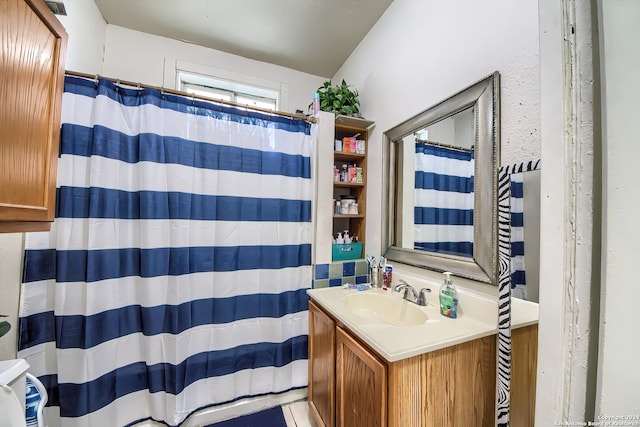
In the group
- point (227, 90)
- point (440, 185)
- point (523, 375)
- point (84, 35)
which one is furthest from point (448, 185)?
point (84, 35)

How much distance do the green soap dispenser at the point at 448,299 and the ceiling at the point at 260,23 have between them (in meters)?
1.77

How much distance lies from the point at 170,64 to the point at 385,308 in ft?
7.84

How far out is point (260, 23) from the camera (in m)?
1.65

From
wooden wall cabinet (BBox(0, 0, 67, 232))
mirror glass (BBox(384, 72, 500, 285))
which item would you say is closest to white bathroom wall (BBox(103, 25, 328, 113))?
wooden wall cabinet (BBox(0, 0, 67, 232))

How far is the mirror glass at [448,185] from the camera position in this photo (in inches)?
37.7

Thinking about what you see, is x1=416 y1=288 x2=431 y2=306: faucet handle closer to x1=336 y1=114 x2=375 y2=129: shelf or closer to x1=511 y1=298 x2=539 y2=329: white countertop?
x1=511 y1=298 x2=539 y2=329: white countertop

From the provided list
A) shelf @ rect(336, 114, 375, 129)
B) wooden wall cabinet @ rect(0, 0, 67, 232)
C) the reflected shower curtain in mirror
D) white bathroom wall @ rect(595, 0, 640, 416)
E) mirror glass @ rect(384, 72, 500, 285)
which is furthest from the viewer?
shelf @ rect(336, 114, 375, 129)

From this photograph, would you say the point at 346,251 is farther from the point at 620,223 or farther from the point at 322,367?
the point at 620,223

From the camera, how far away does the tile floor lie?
141cm

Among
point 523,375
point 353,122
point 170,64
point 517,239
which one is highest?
point 170,64

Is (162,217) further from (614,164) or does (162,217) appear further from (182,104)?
(614,164)

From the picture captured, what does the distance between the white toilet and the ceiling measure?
2.04 meters

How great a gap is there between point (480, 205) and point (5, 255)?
207cm

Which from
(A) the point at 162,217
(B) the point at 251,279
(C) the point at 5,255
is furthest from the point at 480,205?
(C) the point at 5,255
